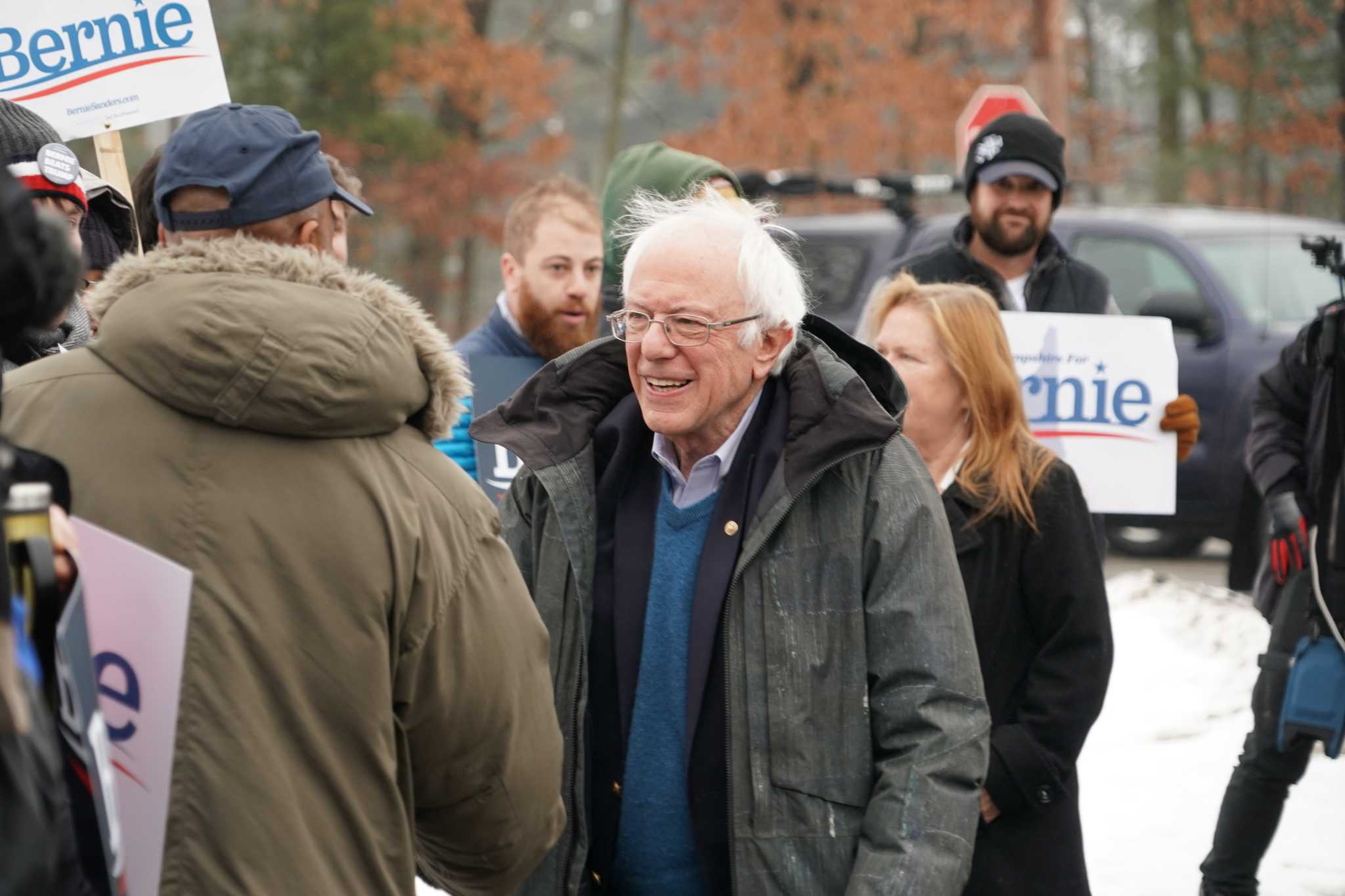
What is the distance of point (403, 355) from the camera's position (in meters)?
2.12

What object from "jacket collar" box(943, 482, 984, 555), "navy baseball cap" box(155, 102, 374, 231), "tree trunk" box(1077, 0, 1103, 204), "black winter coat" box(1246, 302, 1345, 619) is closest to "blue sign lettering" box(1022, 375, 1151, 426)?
"black winter coat" box(1246, 302, 1345, 619)

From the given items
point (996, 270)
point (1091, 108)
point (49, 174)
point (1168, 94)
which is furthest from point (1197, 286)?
point (1091, 108)

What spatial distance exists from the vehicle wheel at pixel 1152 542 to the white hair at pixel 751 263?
8968 millimetres

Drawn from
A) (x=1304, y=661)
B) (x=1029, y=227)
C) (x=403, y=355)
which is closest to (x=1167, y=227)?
(x=1029, y=227)

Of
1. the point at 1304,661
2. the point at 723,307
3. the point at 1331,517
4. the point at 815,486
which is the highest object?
the point at 723,307

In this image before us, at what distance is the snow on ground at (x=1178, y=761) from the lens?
215 inches

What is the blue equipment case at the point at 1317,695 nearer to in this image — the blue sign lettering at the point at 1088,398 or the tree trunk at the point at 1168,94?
the blue sign lettering at the point at 1088,398

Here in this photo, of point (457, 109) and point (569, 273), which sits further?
point (457, 109)

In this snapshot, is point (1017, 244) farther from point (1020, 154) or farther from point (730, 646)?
point (730, 646)

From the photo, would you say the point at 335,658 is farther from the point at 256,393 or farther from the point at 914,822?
the point at 914,822

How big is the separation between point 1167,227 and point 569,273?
732 centimetres

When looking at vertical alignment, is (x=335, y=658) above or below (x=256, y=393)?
below

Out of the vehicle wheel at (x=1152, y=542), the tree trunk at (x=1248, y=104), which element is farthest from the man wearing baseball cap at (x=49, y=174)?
the tree trunk at (x=1248, y=104)

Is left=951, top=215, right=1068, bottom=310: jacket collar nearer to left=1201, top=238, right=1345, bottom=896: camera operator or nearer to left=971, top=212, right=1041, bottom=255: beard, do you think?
left=971, top=212, right=1041, bottom=255: beard
